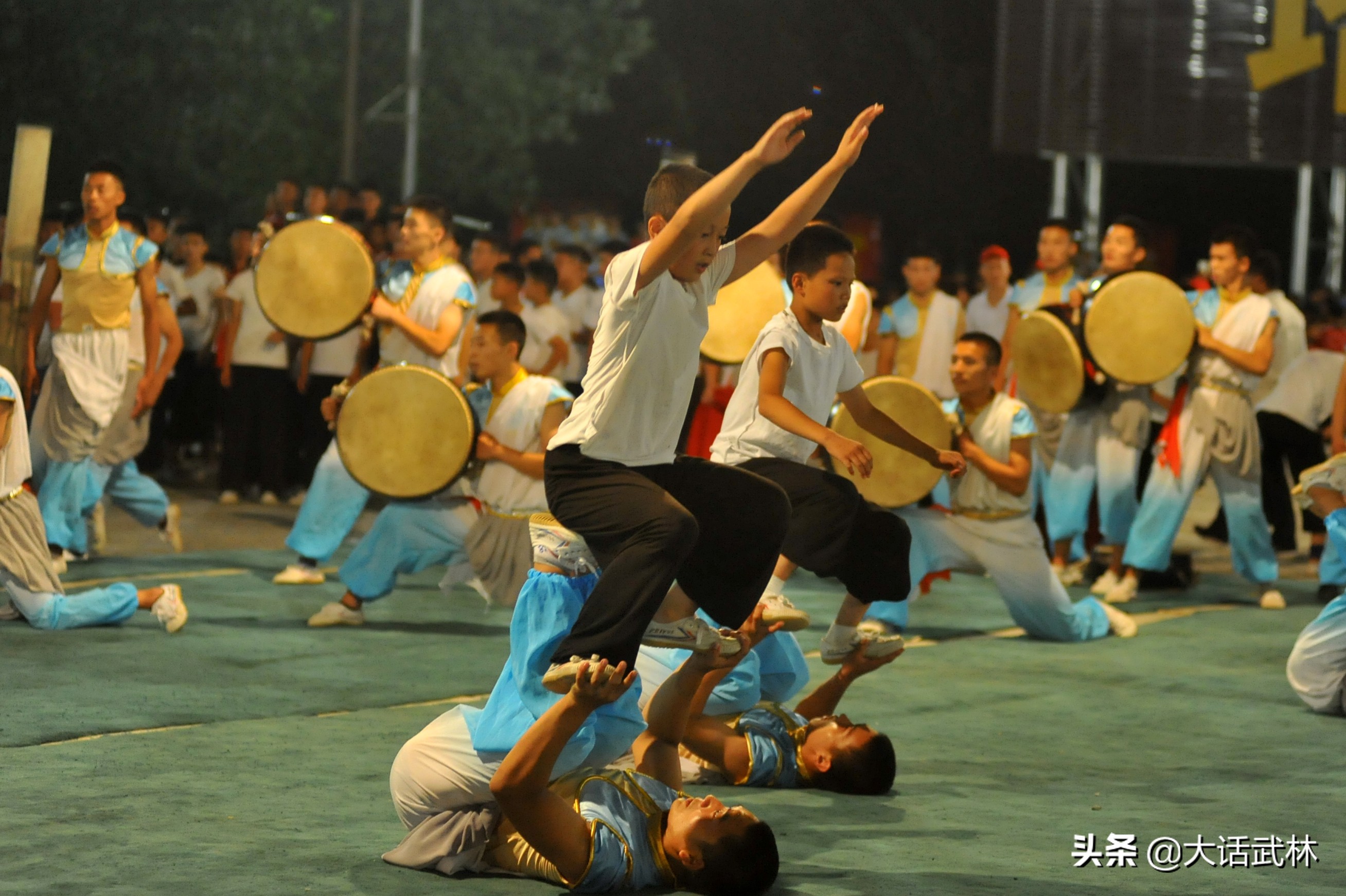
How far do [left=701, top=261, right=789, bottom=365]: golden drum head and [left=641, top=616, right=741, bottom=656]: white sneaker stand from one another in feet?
13.1

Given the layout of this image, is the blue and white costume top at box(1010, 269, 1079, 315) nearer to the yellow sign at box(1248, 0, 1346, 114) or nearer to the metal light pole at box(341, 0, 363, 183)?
the yellow sign at box(1248, 0, 1346, 114)

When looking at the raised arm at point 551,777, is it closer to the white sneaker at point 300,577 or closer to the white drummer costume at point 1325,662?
the white drummer costume at point 1325,662

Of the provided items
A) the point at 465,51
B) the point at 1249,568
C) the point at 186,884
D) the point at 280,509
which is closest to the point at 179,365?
the point at 280,509

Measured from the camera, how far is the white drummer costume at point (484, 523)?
7.27 m

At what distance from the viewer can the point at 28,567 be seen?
23.0 ft

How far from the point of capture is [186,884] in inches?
159

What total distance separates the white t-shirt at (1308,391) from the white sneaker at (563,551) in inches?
309

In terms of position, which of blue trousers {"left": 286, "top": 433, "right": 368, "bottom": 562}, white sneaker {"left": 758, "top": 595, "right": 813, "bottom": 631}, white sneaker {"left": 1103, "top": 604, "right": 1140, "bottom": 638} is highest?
white sneaker {"left": 758, "top": 595, "right": 813, "bottom": 631}

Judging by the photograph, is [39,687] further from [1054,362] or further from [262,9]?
[262,9]

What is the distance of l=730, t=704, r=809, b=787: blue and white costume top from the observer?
519 centimetres

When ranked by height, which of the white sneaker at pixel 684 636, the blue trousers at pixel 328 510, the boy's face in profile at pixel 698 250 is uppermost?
the boy's face in profile at pixel 698 250

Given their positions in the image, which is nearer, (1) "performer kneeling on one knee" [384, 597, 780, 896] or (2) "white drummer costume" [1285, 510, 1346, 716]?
(1) "performer kneeling on one knee" [384, 597, 780, 896]

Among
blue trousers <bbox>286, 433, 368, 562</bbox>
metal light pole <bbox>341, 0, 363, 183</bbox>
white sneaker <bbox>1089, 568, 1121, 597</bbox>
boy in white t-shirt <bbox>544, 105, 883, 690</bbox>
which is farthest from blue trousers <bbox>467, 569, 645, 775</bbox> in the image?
metal light pole <bbox>341, 0, 363, 183</bbox>

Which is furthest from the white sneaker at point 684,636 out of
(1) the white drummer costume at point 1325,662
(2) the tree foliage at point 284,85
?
(2) the tree foliage at point 284,85
